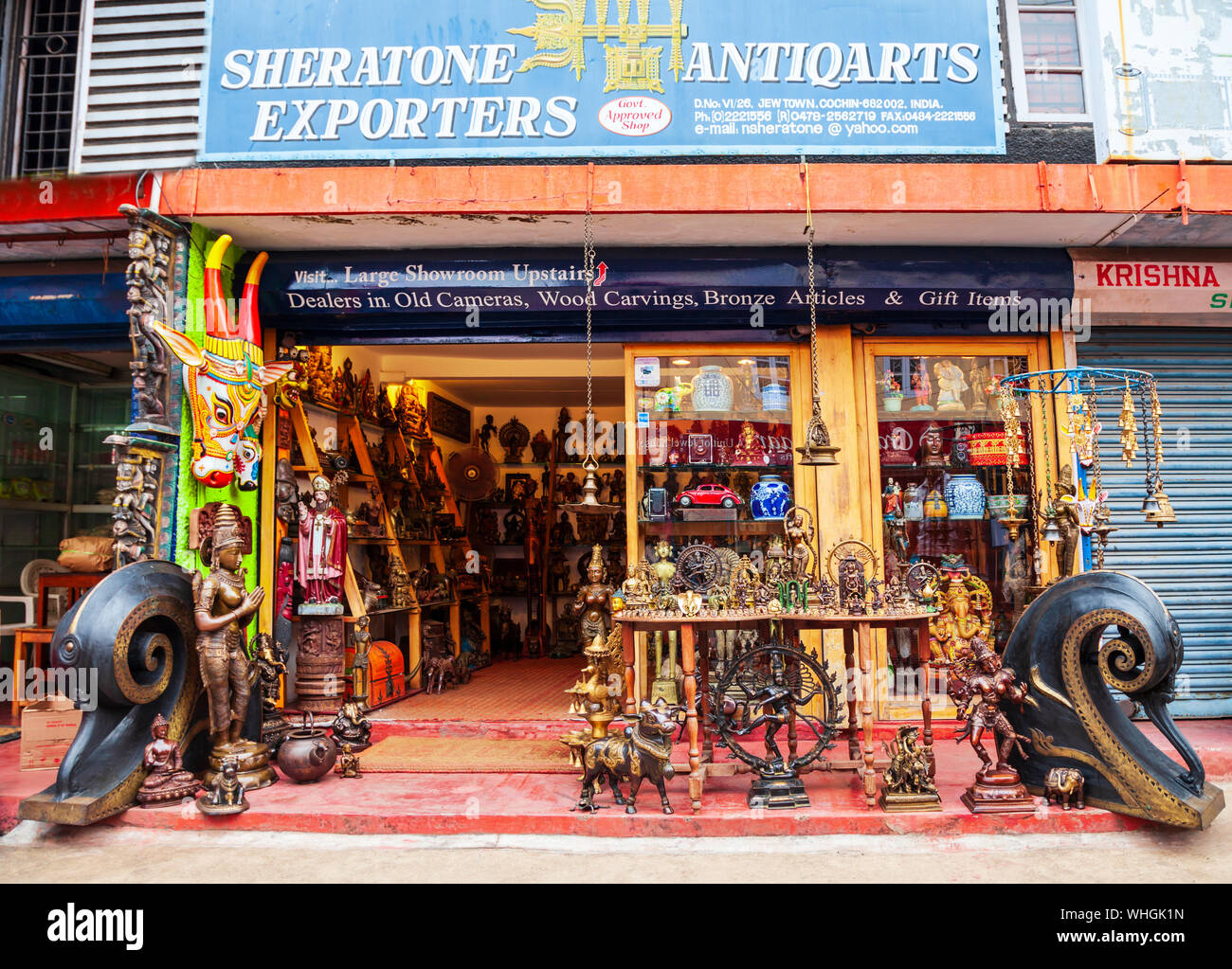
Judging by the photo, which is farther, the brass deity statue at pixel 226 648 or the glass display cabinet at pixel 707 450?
the glass display cabinet at pixel 707 450

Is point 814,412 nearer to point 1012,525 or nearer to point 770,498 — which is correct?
point 770,498

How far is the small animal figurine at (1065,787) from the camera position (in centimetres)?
500

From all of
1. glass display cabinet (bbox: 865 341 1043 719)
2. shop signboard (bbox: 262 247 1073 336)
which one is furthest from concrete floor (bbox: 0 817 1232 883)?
shop signboard (bbox: 262 247 1073 336)

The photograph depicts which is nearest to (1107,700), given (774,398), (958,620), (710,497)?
(958,620)

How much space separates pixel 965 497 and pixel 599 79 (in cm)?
493

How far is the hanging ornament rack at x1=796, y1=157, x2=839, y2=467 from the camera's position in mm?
5691

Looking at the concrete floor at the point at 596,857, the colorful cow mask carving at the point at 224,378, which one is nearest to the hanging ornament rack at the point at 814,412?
the concrete floor at the point at 596,857

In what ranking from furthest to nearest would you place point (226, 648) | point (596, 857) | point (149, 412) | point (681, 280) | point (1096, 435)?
point (681, 280), point (1096, 435), point (149, 412), point (226, 648), point (596, 857)

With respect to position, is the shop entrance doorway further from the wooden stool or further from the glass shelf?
the wooden stool

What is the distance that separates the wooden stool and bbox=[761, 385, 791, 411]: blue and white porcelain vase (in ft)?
24.0

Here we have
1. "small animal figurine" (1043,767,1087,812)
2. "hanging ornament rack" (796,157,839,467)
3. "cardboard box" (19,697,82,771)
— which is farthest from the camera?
A: "cardboard box" (19,697,82,771)

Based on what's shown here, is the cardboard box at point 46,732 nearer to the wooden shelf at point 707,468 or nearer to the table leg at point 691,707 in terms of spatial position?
the table leg at point 691,707

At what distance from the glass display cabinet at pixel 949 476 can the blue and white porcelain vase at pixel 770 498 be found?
2.60 ft

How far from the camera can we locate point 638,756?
16.6 ft
